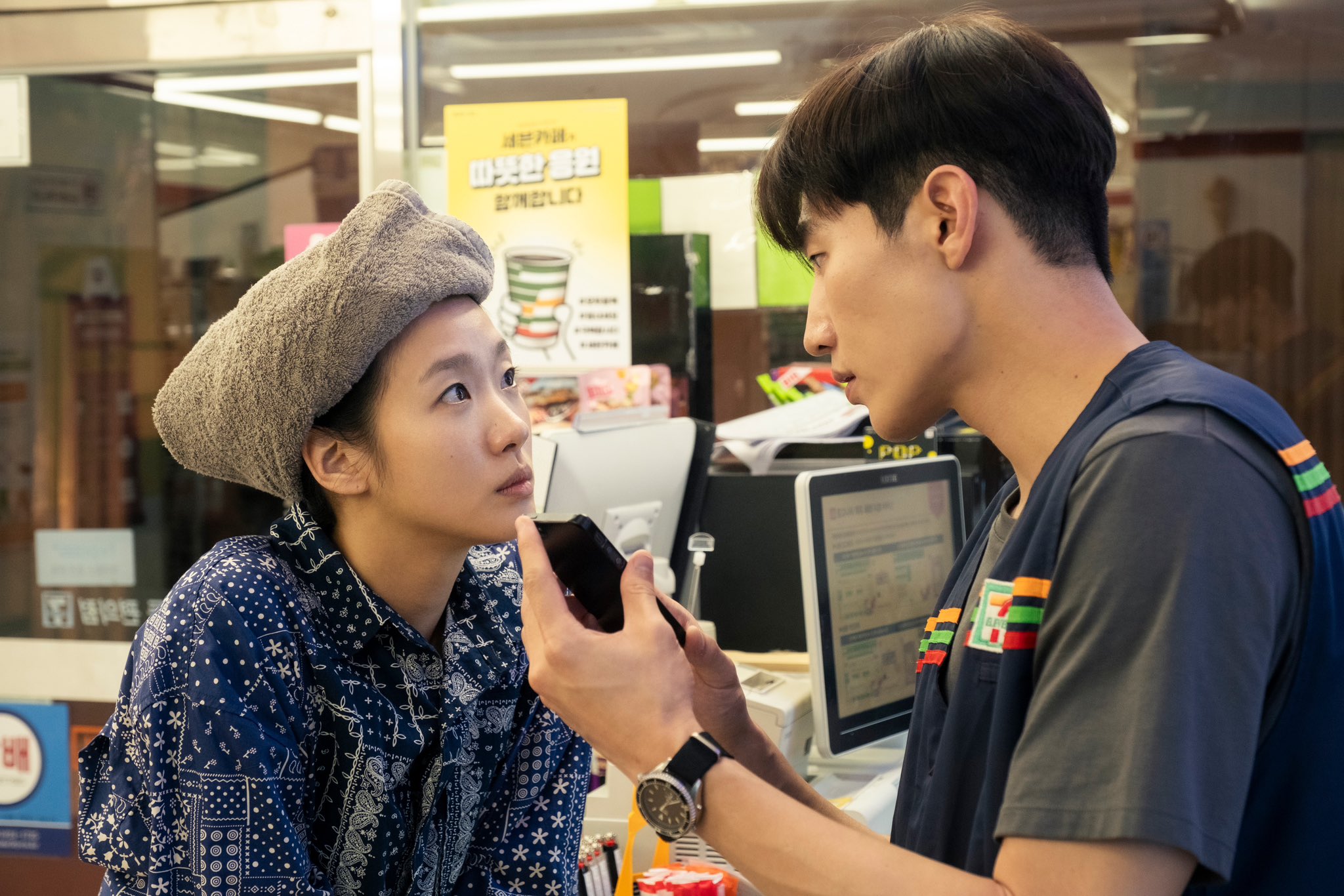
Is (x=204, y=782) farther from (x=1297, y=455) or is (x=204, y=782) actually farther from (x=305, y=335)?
(x=1297, y=455)

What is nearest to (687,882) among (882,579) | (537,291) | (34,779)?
(882,579)

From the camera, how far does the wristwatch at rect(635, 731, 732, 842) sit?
0.93 m

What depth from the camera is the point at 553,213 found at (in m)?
3.08

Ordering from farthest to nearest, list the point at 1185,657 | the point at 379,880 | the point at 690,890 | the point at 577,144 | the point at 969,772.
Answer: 1. the point at 577,144
2. the point at 690,890
3. the point at 379,880
4. the point at 969,772
5. the point at 1185,657

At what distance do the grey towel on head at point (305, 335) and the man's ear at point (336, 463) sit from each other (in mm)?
19

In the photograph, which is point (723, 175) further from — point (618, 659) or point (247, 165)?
point (618, 659)

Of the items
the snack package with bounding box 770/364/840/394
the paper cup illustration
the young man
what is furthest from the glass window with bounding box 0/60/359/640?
the young man

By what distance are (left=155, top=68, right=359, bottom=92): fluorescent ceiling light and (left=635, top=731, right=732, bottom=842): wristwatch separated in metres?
2.56

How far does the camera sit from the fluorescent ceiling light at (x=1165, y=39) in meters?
2.87

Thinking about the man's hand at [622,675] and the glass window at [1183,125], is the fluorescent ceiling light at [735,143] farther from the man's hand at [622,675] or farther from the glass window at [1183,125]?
the man's hand at [622,675]

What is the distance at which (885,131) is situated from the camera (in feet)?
3.34

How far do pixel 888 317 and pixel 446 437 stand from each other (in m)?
0.54

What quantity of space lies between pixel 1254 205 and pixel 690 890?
2222 mm

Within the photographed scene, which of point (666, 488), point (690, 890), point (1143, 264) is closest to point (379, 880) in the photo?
point (690, 890)
